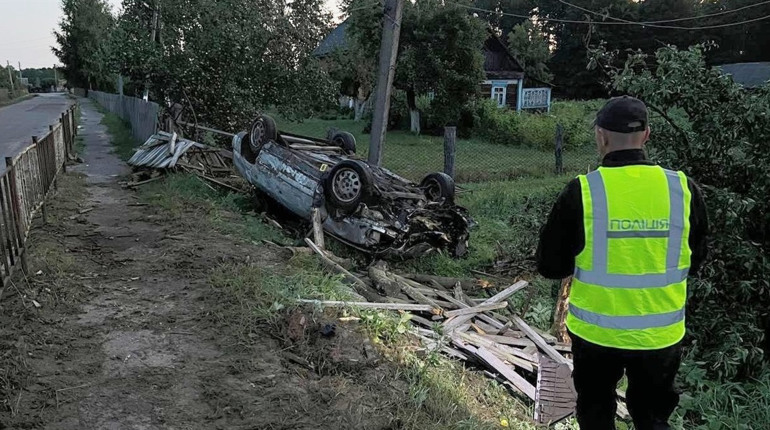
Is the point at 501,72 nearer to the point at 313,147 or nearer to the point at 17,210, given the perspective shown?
the point at 313,147

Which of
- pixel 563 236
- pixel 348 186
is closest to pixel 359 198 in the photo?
pixel 348 186

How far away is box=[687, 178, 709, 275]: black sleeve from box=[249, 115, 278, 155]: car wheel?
24.0 feet

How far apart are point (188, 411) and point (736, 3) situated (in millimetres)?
53486

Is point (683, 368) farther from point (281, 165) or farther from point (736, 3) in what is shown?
point (736, 3)

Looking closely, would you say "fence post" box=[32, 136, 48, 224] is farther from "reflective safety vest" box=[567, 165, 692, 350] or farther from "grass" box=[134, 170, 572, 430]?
"reflective safety vest" box=[567, 165, 692, 350]

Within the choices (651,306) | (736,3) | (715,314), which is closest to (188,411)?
(651,306)

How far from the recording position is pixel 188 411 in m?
3.34

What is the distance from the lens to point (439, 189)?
844cm

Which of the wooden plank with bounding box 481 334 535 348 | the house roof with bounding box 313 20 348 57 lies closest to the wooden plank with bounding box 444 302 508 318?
the wooden plank with bounding box 481 334 535 348

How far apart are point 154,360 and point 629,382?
3049 millimetres

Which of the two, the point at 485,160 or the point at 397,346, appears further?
the point at 485,160

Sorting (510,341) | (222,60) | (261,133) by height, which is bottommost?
(510,341)

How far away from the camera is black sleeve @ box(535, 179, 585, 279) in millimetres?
2385

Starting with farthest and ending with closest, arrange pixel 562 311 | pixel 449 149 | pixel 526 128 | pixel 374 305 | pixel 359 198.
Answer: pixel 526 128 → pixel 449 149 → pixel 359 198 → pixel 562 311 → pixel 374 305
